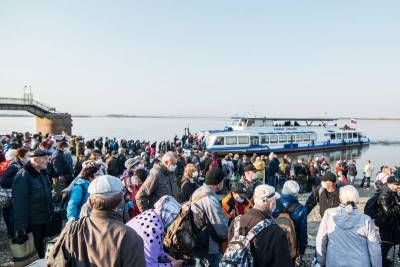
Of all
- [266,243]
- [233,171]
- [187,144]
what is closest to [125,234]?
[266,243]

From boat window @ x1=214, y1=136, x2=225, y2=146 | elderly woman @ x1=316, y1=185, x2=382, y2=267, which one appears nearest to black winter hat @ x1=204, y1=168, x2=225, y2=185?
elderly woman @ x1=316, y1=185, x2=382, y2=267

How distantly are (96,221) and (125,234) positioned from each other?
0.23 metres

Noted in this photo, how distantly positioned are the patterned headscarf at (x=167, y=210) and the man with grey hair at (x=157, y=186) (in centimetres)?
170

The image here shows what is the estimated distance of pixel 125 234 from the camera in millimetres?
2285

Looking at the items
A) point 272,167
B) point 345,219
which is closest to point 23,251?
point 345,219

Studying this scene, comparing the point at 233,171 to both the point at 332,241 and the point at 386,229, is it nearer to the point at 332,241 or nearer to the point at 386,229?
the point at 386,229

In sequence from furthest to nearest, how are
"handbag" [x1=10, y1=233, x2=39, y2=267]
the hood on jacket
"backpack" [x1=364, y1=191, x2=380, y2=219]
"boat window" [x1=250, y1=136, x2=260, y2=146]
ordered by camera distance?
1. "boat window" [x1=250, y1=136, x2=260, y2=146]
2. "backpack" [x1=364, y1=191, x2=380, y2=219]
3. "handbag" [x1=10, y1=233, x2=39, y2=267]
4. the hood on jacket

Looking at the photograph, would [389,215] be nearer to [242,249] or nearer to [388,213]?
[388,213]

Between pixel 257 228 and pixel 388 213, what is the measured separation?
3415 mm

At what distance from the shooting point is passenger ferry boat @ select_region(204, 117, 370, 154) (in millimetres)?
31906

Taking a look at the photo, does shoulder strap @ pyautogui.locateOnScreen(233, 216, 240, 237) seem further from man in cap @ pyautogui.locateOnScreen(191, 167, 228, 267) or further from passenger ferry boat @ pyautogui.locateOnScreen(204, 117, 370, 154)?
passenger ferry boat @ pyautogui.locateOnScreen(204, 117, 370, 154)

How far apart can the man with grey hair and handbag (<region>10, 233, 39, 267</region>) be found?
1.53m

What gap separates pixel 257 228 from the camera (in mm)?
2934

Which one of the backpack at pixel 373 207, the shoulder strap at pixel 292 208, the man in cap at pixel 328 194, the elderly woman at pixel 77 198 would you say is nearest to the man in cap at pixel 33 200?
the elderly woman at pixel 77 198
